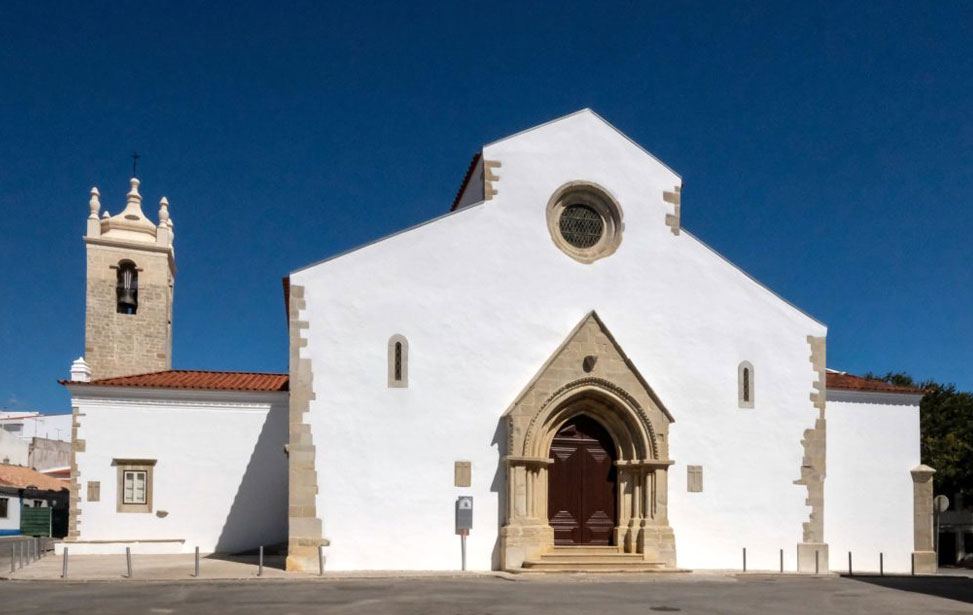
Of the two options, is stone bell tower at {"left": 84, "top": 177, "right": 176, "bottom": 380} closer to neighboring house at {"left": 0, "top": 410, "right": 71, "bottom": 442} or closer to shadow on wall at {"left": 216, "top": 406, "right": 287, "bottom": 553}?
shadow on wall at {"left": 216, "top": 406, "right": 287, "bottom": 553}

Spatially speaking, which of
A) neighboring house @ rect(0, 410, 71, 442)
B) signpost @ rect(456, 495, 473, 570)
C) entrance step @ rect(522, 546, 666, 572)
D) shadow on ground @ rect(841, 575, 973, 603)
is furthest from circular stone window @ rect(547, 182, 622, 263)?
neighboring house @ rect(0, 410, 71, 442)

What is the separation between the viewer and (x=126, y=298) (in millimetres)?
33000

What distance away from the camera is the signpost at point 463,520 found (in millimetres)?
19750

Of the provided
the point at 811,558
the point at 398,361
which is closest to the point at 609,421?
the point at 398,361

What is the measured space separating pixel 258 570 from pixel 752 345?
44.1ft

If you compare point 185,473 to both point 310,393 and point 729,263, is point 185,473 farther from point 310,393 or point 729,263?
point 729,263

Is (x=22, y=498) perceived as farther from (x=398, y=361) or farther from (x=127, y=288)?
(x=398, y=361)

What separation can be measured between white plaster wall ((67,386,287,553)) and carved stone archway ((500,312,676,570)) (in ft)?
27.3

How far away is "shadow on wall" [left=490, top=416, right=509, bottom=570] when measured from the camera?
2009 cm

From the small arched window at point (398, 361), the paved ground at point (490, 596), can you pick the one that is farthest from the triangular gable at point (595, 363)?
the paved ground at point (490, 596)

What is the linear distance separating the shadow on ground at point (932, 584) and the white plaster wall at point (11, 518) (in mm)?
39809

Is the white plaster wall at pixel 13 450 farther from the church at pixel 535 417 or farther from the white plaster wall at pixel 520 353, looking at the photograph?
the white plaster wall at pixel 520 353

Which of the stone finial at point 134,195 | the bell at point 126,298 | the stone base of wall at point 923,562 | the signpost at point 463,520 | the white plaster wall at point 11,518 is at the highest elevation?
the stone finial at point 134,195

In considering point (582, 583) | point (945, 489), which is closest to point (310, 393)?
point (582, 583)
